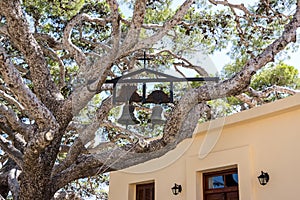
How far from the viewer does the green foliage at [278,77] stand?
9445 mm

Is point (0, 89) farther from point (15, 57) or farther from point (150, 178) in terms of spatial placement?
point (150, 178)

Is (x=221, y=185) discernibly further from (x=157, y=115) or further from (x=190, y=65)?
(x=157, y=115)

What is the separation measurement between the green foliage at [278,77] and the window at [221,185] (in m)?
3.75

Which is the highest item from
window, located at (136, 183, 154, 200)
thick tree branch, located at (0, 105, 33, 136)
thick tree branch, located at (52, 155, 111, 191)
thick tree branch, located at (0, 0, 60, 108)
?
thick tree branch, located at (0, 0, 60, 108)

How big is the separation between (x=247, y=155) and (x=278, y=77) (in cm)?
413

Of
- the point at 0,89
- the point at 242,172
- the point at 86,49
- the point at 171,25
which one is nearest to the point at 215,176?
the point at 242,172

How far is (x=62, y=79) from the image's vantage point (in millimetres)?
8352

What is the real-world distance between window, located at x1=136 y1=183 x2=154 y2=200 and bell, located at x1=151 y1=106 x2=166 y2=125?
3.16 metres

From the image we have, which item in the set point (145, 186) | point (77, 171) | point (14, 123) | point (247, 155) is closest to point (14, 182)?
point (14, 123)

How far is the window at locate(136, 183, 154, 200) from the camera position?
7.70 meters

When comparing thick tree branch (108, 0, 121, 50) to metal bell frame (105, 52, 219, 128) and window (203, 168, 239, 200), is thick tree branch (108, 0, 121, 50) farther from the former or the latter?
window (203, 168, 239, 200)

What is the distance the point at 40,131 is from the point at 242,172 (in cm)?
320

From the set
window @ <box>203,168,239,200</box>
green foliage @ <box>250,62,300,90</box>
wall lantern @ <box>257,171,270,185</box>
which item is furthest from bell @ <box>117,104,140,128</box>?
green foliage @ <box>250,62,300,90</box>

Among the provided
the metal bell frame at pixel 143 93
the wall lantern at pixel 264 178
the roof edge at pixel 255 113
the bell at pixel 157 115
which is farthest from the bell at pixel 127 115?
the wall lantern at pixel 264 178
